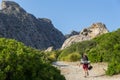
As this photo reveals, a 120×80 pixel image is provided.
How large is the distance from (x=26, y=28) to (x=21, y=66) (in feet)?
373

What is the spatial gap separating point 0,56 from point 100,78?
1237 cm

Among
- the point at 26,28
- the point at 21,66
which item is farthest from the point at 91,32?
the point at 26,28

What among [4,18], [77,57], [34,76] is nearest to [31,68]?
[34,76]

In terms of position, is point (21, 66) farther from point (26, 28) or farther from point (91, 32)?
point (26, 28)

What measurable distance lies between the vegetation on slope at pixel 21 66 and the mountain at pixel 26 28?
92638 millimetres

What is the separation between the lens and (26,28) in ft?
406

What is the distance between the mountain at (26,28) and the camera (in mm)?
112562

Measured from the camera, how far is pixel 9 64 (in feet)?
33.6

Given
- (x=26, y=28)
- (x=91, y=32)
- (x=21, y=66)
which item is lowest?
(x=21, y=66)

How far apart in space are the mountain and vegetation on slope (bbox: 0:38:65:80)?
304 feet

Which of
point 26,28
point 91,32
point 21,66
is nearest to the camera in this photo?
point 21,66

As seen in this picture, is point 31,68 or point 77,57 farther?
point 77,57

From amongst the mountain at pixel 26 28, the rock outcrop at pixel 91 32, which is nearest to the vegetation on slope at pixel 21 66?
the rock outcrop at pixel 91 32

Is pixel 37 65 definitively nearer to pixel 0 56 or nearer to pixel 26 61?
pixel 26 61
